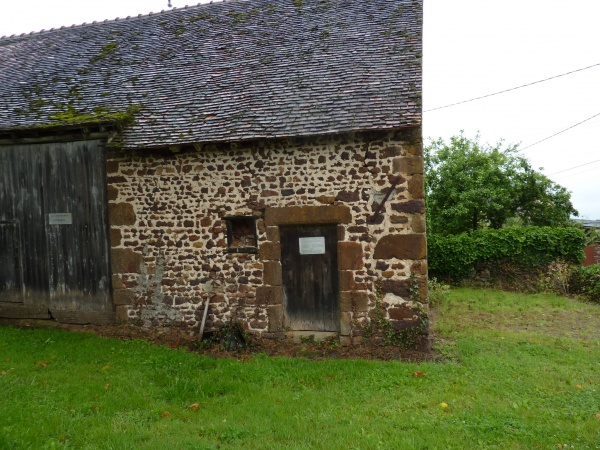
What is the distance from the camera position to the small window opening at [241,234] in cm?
756

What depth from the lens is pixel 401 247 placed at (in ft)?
22.9

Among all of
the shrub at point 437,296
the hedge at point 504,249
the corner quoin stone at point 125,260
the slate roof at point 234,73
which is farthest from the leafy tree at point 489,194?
the corner quoin stone at point 125,260

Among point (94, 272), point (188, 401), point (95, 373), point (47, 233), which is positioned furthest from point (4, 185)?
point (188, 401)

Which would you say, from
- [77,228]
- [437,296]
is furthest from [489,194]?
[77,228]

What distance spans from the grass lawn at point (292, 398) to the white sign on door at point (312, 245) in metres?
1.78

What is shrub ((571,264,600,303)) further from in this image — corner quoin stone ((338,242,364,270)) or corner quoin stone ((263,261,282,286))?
corner quoin stone ((263,261,282,286))

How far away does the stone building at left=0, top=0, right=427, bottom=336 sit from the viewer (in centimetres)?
705

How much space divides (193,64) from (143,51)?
1789 millimetres

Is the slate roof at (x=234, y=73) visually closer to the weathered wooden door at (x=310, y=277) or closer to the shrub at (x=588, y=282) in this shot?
the weathered wooden door at (x=310, y=277)

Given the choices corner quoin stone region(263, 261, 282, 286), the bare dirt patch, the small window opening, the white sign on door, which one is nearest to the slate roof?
the small window opening

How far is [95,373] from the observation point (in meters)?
5.94

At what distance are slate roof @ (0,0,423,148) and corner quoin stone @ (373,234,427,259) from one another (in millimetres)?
1732

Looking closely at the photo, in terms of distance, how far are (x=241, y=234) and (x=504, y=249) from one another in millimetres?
10156

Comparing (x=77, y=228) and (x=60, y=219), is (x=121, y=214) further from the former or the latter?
(x=60, y=219)
